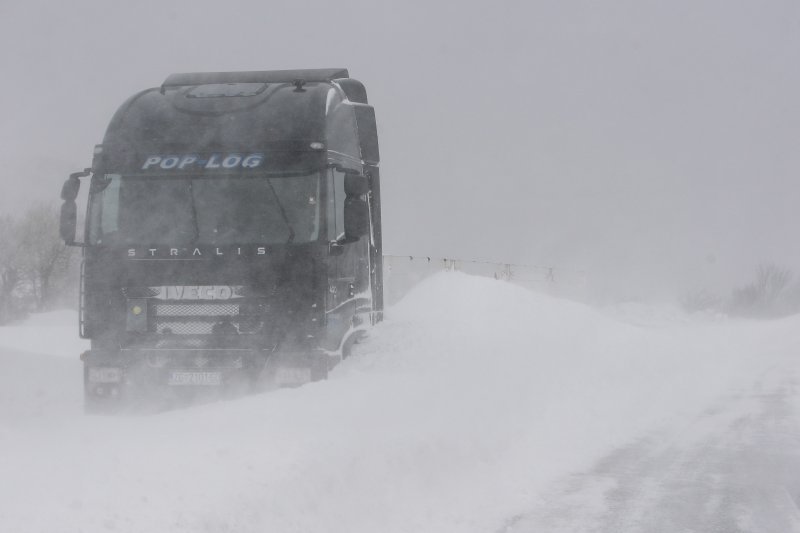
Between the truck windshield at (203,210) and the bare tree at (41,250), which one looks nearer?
the truck windshield at (203,210)

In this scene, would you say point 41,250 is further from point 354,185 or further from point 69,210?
point 354,185

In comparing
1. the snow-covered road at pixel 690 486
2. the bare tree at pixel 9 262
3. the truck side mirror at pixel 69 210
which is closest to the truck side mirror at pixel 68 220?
the truck side mirror at pixel 69 210

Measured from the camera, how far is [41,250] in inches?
1914

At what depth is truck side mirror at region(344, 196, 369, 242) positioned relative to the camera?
10.1 meters

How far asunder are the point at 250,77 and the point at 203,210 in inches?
82.8

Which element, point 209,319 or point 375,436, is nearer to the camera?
point 375,436

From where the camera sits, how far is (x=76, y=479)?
17.6 feet

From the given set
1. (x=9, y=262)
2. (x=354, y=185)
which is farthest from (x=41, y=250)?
(x=354, y=185)

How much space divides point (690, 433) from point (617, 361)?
20.7 feet

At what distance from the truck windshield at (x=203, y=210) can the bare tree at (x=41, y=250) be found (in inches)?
1587

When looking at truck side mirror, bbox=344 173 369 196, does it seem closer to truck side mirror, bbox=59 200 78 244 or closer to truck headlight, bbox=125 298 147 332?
truck headlight, bbox=125 298 147 332

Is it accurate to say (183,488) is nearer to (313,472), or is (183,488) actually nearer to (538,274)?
(313,472)

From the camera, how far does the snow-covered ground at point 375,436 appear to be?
17.4ft

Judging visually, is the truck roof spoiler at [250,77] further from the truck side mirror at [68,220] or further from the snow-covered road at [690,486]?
the snow-covered road at [690,486]
